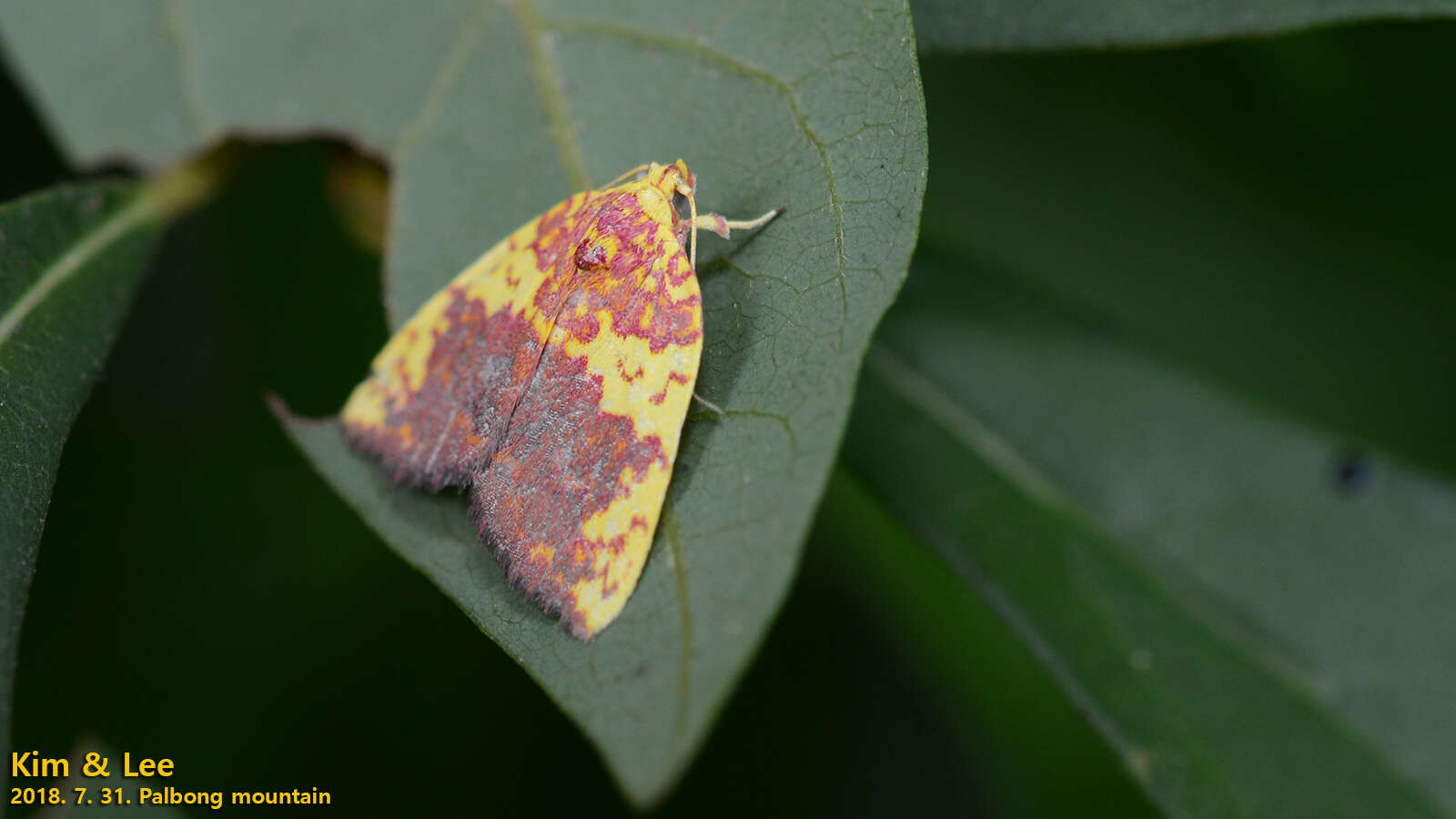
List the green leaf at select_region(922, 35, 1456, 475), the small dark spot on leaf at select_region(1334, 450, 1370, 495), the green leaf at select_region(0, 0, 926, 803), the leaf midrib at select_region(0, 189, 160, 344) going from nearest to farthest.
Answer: the green leaf at select_region(0, 0, 926, 803) < the leaf midrib at select_region(0, 189, 160, 344) < the small dark spot on leaf at select_region(1334, 450, 1370, 495) < the green leaf at select_region(922, 35, 1456, 475)

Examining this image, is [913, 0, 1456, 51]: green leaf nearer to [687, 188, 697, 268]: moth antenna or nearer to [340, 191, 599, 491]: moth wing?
[687, 188, 697, 268]: moth antenna

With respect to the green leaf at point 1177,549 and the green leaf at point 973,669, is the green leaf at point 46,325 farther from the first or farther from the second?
the green leaf at point 973,669

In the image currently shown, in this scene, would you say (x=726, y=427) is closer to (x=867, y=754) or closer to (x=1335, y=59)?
(x=867, y=754)

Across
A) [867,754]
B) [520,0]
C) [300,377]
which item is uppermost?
[520,0]

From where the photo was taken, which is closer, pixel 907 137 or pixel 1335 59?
pixel 907 137

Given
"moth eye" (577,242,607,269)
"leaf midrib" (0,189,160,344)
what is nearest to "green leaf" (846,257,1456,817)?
"moth eye" (577,242,607,269)

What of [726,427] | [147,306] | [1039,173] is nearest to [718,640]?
[726,427]
